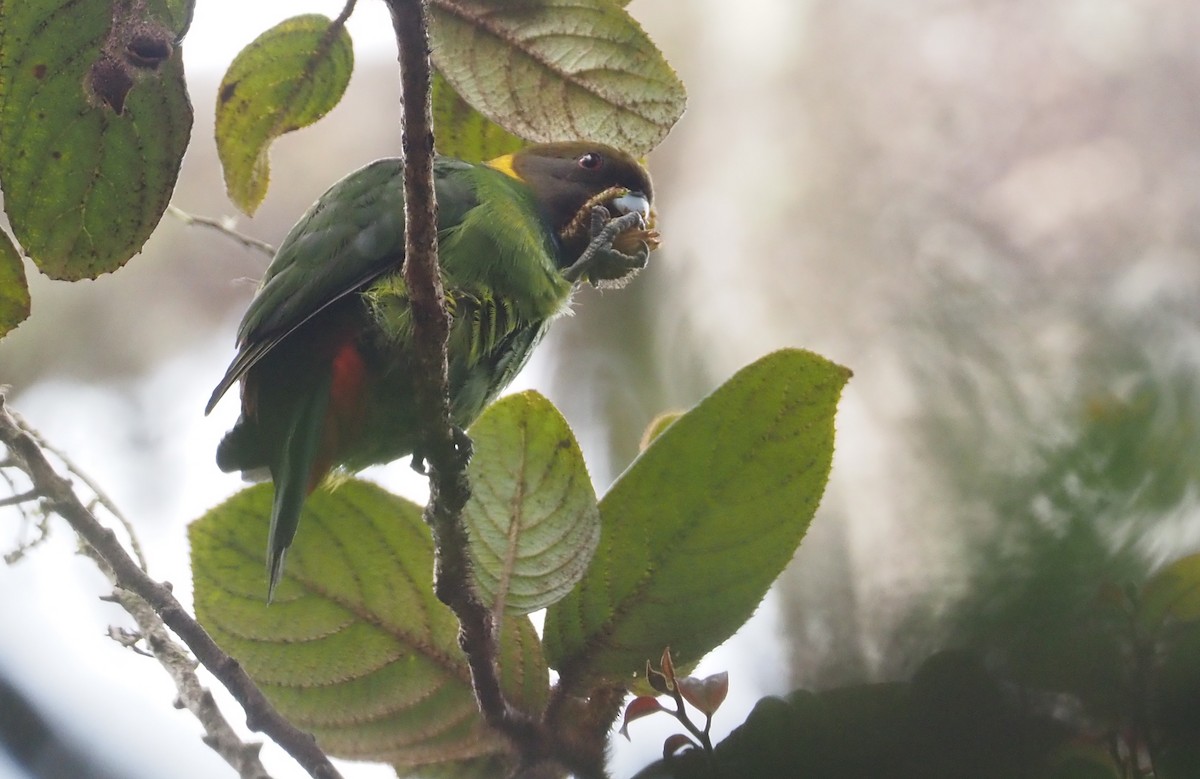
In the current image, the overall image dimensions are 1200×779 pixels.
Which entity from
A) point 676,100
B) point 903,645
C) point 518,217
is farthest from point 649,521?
point 518,217

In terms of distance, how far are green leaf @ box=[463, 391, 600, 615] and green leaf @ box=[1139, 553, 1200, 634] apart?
42cm

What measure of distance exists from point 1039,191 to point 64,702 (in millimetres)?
996

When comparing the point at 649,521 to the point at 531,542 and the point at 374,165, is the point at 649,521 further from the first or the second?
the point at 374,165

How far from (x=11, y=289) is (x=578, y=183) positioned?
2.71 ft

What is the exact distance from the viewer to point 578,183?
5.01 ft

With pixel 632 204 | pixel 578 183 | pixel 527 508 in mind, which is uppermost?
pixel 578 183

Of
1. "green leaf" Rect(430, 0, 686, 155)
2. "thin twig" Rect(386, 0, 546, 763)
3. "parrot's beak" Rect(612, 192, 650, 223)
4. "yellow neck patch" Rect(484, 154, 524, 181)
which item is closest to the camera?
"thin twig" Rect(386, 0, 546, 763)

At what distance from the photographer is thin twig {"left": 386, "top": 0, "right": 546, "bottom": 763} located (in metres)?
0.67

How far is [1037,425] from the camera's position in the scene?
Result: 1.77ft

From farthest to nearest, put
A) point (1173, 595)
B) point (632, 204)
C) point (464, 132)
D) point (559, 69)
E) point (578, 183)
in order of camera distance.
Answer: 1. point (578, 183)
2. point (632, 204)
3. point (464, 132)
4. point (559, 69)
5. point (1173, 595)

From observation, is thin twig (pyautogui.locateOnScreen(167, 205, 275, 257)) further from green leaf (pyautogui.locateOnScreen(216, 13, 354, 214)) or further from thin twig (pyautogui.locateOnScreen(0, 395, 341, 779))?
thin twig (pyautogui.locateOnScreen(0, 395, 341, 779))

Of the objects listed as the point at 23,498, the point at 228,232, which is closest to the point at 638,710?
the point at 23,498

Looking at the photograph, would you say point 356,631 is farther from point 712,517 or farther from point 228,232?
point 228,232

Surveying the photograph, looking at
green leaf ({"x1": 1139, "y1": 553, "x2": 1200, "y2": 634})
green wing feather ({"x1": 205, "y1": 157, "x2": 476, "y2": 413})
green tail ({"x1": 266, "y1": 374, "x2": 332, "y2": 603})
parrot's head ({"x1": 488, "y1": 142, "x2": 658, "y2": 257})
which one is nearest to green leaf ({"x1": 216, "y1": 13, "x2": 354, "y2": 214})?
green wing feather ({"x1": 205, "y1": 157, "x2": 476, "y2": 413})
